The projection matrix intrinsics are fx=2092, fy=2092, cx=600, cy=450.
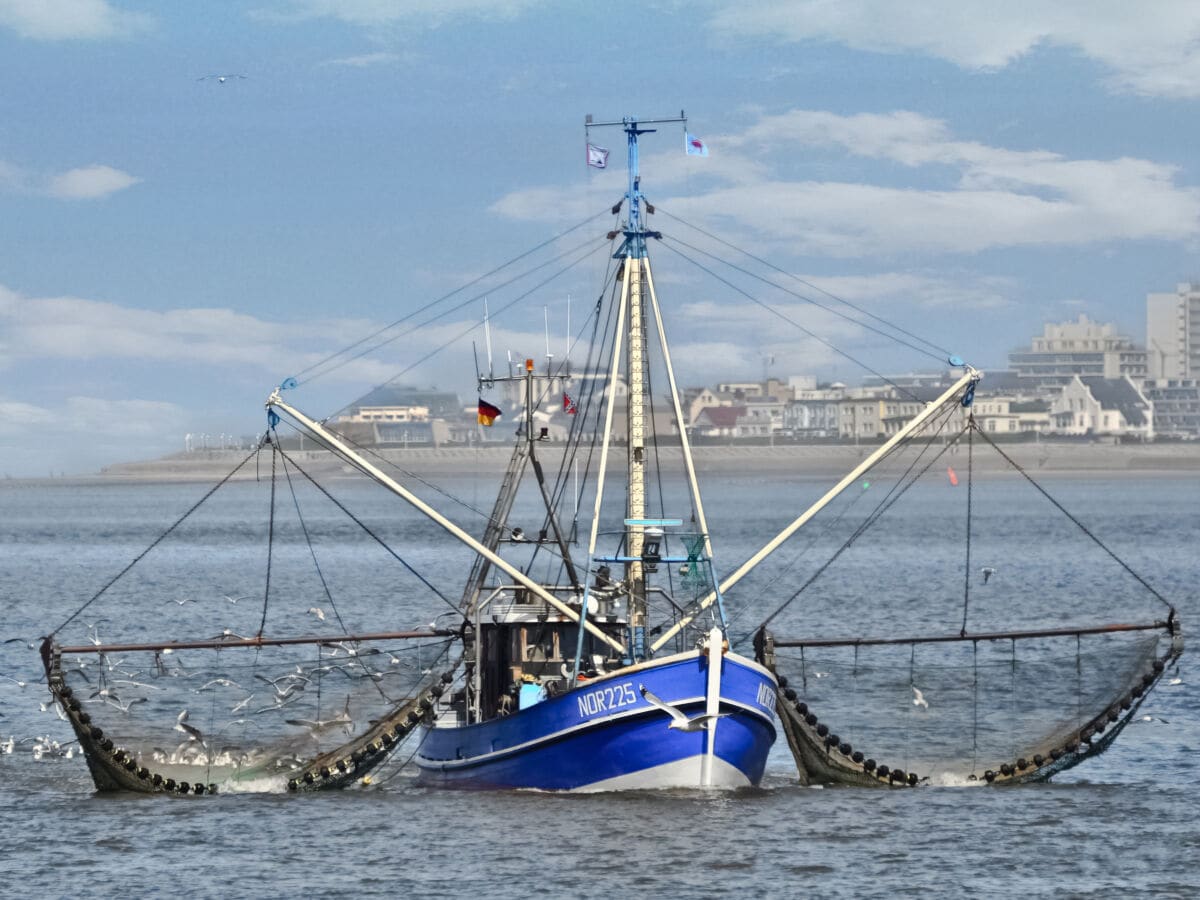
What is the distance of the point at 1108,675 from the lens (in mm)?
45031

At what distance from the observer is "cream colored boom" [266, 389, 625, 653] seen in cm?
4238

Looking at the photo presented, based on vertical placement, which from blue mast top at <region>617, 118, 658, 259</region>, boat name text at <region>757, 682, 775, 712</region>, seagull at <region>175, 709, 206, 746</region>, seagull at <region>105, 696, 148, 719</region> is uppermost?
blue mast top at <region>617, 118, 658, 259</region>

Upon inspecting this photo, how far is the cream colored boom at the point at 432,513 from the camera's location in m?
42.4

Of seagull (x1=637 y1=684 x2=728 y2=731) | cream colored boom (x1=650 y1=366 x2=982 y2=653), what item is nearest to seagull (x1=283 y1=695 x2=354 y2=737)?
cream colored boom (x1=650 y1=366 x2=982 y2=653)

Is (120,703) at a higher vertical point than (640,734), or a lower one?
lower

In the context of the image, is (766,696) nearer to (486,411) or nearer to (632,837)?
(632,837)

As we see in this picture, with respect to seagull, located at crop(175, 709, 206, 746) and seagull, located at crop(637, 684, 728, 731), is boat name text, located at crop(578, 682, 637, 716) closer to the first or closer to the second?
seagull, located at crop(637, 684, 728, 731)

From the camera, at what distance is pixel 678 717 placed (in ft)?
128

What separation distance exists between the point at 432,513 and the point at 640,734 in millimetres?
7609

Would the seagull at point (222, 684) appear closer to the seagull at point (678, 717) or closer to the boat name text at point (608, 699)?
the boat name text at point (608, 699)

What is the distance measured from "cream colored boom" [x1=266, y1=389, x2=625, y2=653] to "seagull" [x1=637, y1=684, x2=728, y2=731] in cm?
272

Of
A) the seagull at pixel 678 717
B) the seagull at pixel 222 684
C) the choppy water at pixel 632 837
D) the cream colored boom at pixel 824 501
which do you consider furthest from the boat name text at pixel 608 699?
the seagull at pixel 222 684

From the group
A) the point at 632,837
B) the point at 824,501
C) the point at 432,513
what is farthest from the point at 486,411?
the point at 632,837

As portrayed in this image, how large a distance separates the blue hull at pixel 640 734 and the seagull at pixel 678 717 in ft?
0.41
